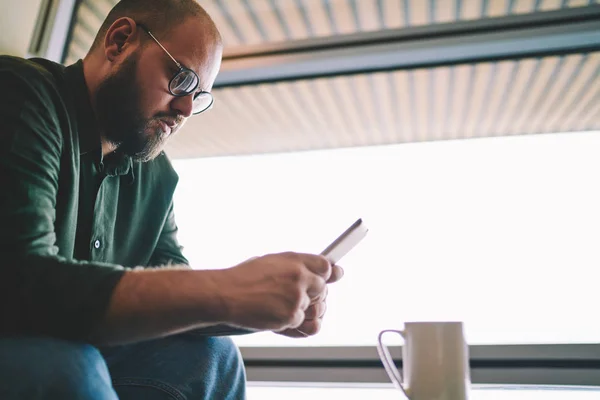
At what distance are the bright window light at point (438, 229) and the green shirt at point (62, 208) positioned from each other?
34 centimetres

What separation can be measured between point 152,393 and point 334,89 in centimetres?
120

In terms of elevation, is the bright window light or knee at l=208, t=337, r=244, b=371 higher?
the bright window light

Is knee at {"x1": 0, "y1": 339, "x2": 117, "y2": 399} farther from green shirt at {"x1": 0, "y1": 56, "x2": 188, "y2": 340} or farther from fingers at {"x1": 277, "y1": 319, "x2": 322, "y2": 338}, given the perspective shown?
fingers at {"x1": 277, "y1": 319, "x2": 322, "y2": 338}

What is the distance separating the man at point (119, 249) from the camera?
561mm

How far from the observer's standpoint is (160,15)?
3.56 feet

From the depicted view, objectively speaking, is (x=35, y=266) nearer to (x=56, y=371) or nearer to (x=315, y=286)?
(x=56, y=371)

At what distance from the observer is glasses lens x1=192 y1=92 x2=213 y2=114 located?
118 centimetres

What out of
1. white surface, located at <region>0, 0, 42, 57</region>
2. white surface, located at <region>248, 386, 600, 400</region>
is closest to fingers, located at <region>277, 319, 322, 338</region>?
white surface, located at <region>248, 386, 600, 400</region>

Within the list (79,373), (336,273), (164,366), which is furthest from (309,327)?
(79,373)

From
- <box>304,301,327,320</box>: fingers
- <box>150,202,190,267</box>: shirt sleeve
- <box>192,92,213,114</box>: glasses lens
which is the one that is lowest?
<box>304,301,327,320</box>: fingers

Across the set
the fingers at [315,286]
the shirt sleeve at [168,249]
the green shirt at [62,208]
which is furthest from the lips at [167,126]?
the fingers at [315,286]

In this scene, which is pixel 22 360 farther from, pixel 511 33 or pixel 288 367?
pixel 511 33

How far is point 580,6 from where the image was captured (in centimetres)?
132

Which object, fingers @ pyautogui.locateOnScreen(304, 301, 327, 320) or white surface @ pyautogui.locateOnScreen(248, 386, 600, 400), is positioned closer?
fingers @ pyautogui.locateOnScreen(304, 301, 327, 320)
